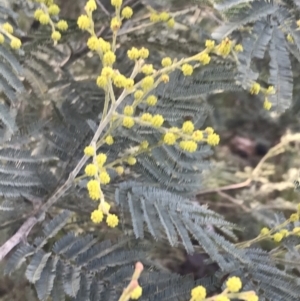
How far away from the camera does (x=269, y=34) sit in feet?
1.99

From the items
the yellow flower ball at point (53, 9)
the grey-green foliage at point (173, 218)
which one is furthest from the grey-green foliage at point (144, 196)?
the yellow flower ball at point (53, 9)

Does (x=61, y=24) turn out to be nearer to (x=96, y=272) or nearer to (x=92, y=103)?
(x=92, y=103)

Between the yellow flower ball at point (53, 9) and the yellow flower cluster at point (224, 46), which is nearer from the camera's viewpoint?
the yellow flower cluster at point (224, 46)

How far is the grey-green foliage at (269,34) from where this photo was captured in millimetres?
574

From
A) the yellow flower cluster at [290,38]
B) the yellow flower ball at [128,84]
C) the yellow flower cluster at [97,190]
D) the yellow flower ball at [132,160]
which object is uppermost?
the yellow flower cluster at [290,38]

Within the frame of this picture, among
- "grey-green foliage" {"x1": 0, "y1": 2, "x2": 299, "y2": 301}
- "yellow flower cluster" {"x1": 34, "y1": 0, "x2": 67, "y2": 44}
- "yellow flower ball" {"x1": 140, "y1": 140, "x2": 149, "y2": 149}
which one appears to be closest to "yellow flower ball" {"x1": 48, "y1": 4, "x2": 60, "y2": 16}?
"yellow flower cluster" {"x1": 34, "y1": 0, "x2": 67, "y2": 44}

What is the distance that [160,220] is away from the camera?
24.1 inches

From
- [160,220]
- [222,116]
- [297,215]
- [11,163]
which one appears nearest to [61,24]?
[11,163]

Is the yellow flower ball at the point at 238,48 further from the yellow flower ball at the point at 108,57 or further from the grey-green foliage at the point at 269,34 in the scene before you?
the yellow flower ball at the point at 108,57

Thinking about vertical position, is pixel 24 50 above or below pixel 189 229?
above

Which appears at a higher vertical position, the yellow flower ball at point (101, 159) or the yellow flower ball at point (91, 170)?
the yellow flower ball at point (101, 159)

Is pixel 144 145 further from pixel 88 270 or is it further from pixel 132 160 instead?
pixel 88 270

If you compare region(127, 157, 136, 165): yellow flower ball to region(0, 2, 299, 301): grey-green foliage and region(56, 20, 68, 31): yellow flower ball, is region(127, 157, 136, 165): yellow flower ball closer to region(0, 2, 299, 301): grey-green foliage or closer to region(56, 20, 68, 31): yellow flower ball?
region(0, 2, 299, 301): grey-green foliage

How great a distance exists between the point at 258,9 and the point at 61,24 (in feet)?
0.92
